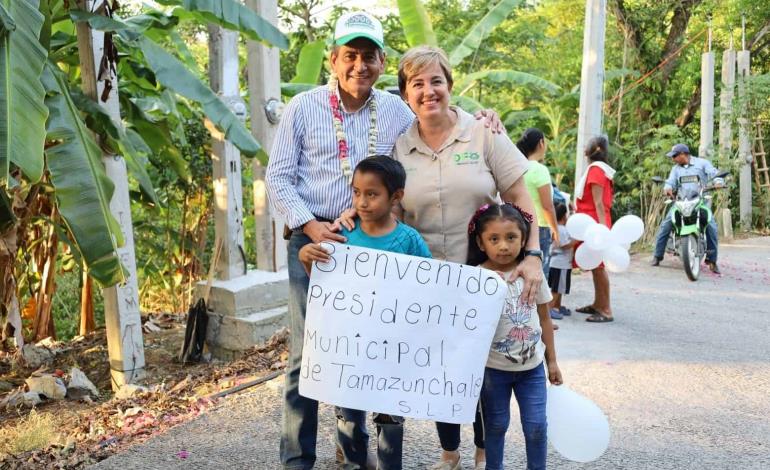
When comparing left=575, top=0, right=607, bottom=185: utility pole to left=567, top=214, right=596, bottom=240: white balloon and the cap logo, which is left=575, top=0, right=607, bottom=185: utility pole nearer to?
left=567, top=214, right=596, bottom=240: white balloon

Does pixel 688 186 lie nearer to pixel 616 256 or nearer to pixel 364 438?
pixel 616 256

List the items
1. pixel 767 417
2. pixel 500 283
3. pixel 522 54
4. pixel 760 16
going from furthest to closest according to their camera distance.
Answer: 1. pixel 522 54
2. pixel 760 16
3. pixel 767 417
4. pixel 500 283

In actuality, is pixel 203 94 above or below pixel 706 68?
below

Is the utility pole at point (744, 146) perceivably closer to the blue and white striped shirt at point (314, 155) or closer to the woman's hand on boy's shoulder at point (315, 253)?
the blue and white striped shirt at point (314, 155)

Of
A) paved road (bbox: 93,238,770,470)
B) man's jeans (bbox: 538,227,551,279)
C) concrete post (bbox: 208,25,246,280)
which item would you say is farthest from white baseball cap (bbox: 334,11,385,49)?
man's jeans (bbox: 538,227,551,279)

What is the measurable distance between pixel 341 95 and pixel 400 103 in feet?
0.99

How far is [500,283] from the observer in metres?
3.04

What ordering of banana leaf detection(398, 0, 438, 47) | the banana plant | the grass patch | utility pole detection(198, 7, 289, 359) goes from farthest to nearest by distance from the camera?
1. banana leaf detection(398, 0, 438, 47)
2. utility pole detection(198, 7, 289, 359)
3. the grass patch
4. the banana plant

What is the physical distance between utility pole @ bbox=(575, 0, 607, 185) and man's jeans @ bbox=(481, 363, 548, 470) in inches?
319

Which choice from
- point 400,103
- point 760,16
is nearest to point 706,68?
point 760,16

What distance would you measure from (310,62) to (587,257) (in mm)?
3565

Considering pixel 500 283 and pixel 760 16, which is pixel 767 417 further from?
pixel 760 16

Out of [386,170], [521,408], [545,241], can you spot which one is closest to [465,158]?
[386,170]

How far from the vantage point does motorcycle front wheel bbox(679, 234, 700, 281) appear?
9977mm
